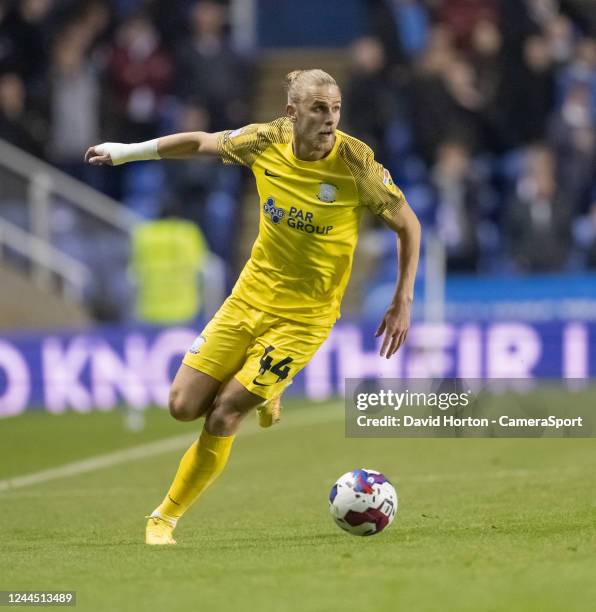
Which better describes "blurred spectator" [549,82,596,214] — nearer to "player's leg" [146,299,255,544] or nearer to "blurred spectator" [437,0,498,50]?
"blurred spectator" [437,0,498,50]

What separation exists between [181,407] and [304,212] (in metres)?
1.22

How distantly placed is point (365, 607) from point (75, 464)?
742 cm

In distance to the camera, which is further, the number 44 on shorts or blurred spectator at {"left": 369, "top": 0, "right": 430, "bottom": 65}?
blurred spectator at {"left": 369, "top": 0, "right": 430, "bottom": 65}

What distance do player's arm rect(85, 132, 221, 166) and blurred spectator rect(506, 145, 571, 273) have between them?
1060 centimetres

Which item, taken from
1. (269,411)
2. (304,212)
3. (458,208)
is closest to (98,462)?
(269,411)

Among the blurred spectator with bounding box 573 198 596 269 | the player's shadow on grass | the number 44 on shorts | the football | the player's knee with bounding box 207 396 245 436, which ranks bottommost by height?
the player's shadow on grass

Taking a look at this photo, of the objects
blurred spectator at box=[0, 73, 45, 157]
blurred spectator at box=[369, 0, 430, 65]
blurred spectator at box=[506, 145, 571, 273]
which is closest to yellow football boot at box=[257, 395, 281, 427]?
blurred spectator at box=[506, 145, 571, 273]

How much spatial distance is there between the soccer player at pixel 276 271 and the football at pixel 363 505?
0.67 meters

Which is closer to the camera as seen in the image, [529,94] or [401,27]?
[529,94]

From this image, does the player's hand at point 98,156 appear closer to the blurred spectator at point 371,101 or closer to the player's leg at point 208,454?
the player's leg at point 208,454

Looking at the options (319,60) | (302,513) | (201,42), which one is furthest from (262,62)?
(302,513)

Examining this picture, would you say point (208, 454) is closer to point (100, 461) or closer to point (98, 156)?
point (98, 156)

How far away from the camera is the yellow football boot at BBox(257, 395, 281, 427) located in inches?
313

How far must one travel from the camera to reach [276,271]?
7883 mm
